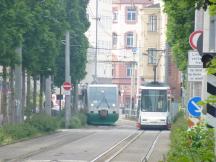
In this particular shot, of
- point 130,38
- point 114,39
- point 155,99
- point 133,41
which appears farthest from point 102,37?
point 155,99

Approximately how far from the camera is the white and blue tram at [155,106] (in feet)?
200

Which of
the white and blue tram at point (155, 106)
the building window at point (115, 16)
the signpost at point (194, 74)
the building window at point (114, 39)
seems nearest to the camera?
the signpost at point (194, 74)

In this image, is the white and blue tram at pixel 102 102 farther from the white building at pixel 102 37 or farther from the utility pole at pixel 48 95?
the white building at pixel 102 37

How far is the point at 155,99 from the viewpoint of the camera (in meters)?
61.2

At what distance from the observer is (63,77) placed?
64.6m

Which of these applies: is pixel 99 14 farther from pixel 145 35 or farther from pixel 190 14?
pixel 190 14

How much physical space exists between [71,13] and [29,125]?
15.7 metres

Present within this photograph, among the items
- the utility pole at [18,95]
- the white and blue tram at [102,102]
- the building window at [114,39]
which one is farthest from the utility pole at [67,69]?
the building window at [114,39]

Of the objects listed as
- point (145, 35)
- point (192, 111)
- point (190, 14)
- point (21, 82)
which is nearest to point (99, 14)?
point (145, 35)

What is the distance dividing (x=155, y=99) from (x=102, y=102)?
8298 millimetres

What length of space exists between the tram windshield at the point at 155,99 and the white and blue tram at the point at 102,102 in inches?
291

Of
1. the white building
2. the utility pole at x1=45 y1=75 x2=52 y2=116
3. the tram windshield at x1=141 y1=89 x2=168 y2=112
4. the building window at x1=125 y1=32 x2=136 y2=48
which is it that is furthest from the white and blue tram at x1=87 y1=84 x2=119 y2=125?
the building window at x1=125 y1=32 x2=136 y2=48

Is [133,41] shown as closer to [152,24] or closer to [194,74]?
[152,24]

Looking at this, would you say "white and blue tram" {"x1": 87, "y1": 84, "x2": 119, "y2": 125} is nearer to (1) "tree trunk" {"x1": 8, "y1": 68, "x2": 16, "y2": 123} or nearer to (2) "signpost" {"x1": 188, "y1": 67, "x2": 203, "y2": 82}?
(1) "tree trunk" {"x1": 8, "y1": 68, "x2": 16, "y2": 123}
